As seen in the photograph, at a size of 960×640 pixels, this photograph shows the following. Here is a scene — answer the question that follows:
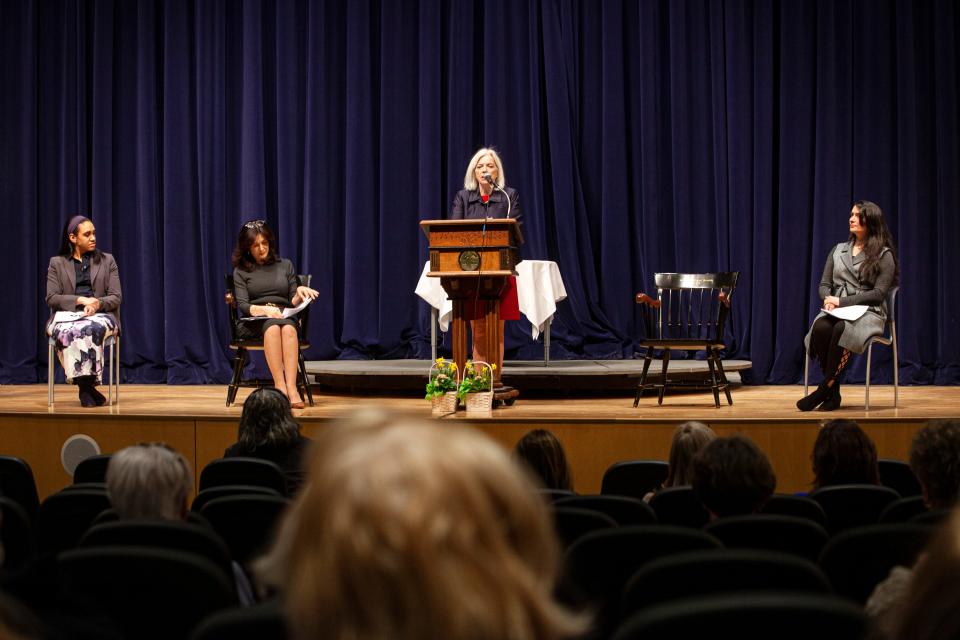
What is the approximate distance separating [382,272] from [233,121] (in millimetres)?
1819

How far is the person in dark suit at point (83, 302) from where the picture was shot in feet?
18.9

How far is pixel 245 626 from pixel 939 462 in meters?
2.03

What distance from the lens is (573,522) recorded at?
2209 mm

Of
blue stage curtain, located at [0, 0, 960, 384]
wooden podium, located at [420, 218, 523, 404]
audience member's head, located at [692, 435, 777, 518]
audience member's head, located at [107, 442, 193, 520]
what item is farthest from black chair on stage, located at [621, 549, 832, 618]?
blue stage curtain, located at [0, 0, 960, 384]

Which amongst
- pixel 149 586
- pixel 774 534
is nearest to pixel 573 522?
pixel 774 534

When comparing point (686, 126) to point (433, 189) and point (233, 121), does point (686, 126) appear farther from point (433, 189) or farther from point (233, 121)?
point (233, 121)

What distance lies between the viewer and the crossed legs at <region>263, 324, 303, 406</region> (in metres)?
5.67

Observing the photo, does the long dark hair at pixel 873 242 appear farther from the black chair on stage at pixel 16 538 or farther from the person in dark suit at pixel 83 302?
the black chair on stage at pixel 16 538

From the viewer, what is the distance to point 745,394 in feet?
22.5

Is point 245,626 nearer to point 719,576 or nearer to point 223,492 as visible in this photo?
point 719,576

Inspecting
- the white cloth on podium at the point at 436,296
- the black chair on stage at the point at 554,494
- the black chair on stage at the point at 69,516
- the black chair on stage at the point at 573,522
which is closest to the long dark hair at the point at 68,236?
the white cloth on podium at the point at 436,296

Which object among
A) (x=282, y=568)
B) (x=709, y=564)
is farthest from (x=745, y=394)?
(x=282, y=568)

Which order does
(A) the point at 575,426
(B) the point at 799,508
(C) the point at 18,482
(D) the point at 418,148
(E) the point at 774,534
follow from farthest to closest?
(D) the point at 418,148 → (A) the point at 575,426 → (C) the point at 18,482 → (B) the point at 799,508 → (E) the point at 774,534

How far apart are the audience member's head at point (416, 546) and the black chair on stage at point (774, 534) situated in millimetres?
1270
